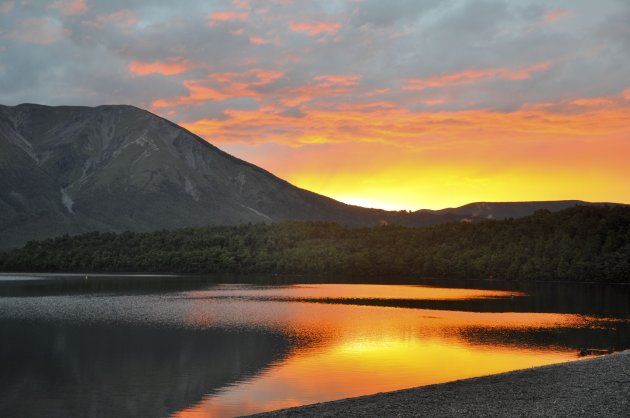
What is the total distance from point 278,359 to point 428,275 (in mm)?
151452

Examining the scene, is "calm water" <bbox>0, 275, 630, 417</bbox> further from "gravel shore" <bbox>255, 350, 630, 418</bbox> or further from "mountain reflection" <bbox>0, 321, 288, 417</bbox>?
"gravel shore" <bbox>255, 350, 630, 418</bbox>

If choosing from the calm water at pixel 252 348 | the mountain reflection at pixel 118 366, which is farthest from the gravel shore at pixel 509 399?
the mountain reflection at pixel 118 366

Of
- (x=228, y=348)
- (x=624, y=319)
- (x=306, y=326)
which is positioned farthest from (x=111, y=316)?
(x=624, y=319)

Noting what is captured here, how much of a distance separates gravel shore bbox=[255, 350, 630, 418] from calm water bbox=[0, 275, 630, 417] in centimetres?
504

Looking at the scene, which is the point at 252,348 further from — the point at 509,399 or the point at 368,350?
the point at 509,399

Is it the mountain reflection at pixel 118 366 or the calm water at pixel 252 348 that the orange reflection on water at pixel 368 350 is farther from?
the mountain reflection at pixel 118 366

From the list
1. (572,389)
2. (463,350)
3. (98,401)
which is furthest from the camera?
(463,350)

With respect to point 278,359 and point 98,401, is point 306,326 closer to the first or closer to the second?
point 278,359

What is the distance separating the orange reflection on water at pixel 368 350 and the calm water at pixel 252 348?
0.35ft

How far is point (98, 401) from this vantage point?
3269 centimetres

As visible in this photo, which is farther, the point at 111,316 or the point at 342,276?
the point at 342,276

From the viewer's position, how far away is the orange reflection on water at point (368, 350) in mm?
34312

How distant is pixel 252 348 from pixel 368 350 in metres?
8.09

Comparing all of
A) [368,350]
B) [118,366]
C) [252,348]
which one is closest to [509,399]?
[368,350]
